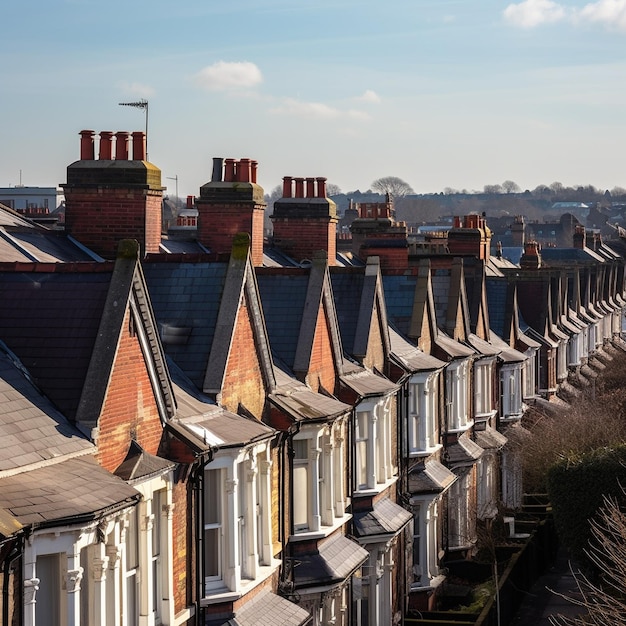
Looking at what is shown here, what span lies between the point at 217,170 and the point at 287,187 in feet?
18.6

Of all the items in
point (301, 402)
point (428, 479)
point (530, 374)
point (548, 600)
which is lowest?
point (548, 600)

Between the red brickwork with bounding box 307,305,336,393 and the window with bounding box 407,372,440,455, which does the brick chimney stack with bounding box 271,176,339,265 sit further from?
the red brickwork with bounding box 307,305,336,393

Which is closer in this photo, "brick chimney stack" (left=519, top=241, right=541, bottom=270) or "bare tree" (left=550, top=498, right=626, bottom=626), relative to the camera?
"bare tree" (left=550, top=498, right=626, bottom=626)

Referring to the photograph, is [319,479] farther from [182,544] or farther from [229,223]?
[229,223]

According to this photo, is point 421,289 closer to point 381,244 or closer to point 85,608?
point 381,244

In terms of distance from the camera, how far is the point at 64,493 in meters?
12.6

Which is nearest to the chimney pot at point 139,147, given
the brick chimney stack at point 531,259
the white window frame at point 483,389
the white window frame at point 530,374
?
the white window frame at point 483,389

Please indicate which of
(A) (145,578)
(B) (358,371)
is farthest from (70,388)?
(B) (358,371)

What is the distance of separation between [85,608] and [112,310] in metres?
3.37

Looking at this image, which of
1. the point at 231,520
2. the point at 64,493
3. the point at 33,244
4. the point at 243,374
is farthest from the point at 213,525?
the point at 33,244

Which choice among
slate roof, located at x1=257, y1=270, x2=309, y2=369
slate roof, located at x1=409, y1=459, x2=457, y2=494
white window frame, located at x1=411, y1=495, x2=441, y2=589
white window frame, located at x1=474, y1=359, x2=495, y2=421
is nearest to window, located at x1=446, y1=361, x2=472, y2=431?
white window frame, located at x1=474, y1=359, x2=495, y2=421

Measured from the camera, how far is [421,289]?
32219 millimetres

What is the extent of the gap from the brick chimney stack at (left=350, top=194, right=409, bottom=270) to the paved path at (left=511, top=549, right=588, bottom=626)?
974 centimetres

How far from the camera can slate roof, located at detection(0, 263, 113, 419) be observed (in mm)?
14570
